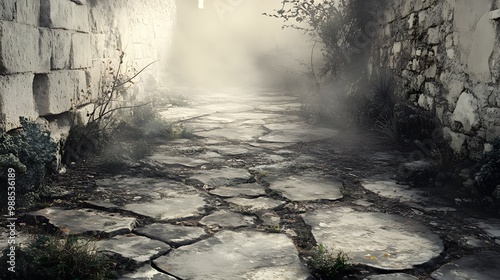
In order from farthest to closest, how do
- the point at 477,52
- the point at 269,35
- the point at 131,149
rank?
the point at 269,35
the point at 131,149
the point at 477,52

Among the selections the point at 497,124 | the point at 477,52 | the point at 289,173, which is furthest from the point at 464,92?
the point at 289,173

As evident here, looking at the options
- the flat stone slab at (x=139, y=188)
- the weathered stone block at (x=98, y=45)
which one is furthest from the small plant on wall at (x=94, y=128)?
the flat stone slab at (x=139, y=188)

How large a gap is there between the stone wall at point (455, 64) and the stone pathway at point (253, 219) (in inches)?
24.9

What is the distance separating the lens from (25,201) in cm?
260

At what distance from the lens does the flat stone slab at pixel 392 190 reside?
290cm

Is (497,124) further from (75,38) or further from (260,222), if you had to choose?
(75,38)

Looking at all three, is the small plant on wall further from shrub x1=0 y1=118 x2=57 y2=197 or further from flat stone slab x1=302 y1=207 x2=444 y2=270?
flat stone slab x1=302 y1=207 x2=444 y2=270

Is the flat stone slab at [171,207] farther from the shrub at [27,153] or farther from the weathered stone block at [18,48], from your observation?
the weathered stone block at [18,48]

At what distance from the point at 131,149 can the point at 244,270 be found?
2203mm

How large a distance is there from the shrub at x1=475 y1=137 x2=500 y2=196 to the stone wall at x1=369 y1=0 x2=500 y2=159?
0.25m

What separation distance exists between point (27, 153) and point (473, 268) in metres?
2.41

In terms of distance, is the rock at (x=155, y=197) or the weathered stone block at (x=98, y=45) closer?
the rock at (x=155, y=197)

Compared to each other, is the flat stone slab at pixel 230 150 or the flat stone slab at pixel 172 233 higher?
the flat stone slab at pixel 230 150

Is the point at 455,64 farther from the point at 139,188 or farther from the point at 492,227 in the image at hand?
the point at 139,188
